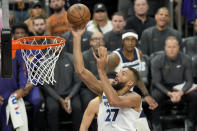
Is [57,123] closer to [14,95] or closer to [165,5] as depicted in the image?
[14,95]

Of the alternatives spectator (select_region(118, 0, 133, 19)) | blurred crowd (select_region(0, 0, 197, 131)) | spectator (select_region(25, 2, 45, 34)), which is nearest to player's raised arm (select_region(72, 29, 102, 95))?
blurred crowd (select_region(0, 0, 197, 131))

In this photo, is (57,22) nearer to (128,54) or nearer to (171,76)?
(128,54)

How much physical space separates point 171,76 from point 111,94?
316 cm

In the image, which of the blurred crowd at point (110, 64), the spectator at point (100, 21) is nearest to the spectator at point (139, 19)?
the blurred crowd at point (110, 64)

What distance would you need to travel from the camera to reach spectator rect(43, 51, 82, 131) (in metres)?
7.73

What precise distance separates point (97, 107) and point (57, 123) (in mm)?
2151

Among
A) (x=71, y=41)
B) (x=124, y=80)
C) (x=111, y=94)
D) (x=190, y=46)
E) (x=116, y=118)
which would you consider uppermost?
(x=71, y=41)

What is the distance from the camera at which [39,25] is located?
834 cm

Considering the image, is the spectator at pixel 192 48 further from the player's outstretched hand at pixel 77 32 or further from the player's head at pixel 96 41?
the player's outstretched hand at pixel 77 32

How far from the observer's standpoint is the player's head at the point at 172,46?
8.14 m

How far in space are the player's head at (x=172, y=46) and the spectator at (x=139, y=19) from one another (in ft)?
3.53

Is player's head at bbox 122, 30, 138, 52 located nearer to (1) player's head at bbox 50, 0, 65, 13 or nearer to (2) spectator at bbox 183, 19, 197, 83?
(2) spectator at bbox 183, 19, 197, 83

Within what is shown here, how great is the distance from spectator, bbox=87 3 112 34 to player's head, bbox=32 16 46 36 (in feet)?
3.94

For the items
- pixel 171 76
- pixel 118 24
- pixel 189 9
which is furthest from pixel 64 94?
pixel 189 9
